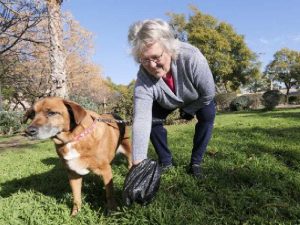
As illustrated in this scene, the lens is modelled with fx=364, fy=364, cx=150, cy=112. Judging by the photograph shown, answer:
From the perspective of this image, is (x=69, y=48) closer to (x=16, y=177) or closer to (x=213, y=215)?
(x=16, y=177)

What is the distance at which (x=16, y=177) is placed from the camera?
5.91m

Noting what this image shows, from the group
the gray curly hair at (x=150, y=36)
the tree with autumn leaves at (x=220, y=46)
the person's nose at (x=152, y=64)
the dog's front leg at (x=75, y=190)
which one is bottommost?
the dog's front leg at (x=75, y=190)

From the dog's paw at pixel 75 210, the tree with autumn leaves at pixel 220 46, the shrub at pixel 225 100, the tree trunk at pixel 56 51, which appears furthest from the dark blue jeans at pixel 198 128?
the tree with autumn leaves at pixel 220 46

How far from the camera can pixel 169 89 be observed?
13.1 feet

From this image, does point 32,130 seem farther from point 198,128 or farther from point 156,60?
point 198,128

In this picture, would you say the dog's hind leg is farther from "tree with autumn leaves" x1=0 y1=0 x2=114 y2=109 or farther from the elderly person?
"tree with autumn leaves" x1=0 y1=0 x2=114 y2=109

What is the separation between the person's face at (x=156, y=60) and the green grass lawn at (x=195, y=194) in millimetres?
1318

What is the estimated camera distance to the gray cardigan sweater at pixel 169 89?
3.66 m

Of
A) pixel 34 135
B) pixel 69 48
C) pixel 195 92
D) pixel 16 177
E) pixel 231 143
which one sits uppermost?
pixel 69 48

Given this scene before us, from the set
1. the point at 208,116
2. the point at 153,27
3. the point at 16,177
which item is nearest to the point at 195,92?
the point at 208,116

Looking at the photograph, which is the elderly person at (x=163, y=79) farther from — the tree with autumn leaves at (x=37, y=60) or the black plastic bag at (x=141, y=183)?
the tree with autumn leaves at (x=37, y=60)

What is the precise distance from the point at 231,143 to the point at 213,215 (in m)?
3.59

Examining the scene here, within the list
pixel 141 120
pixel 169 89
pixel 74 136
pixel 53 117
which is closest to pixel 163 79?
pixel 169 89

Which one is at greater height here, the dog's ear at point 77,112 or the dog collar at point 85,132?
the dog's ear at point 77,112
